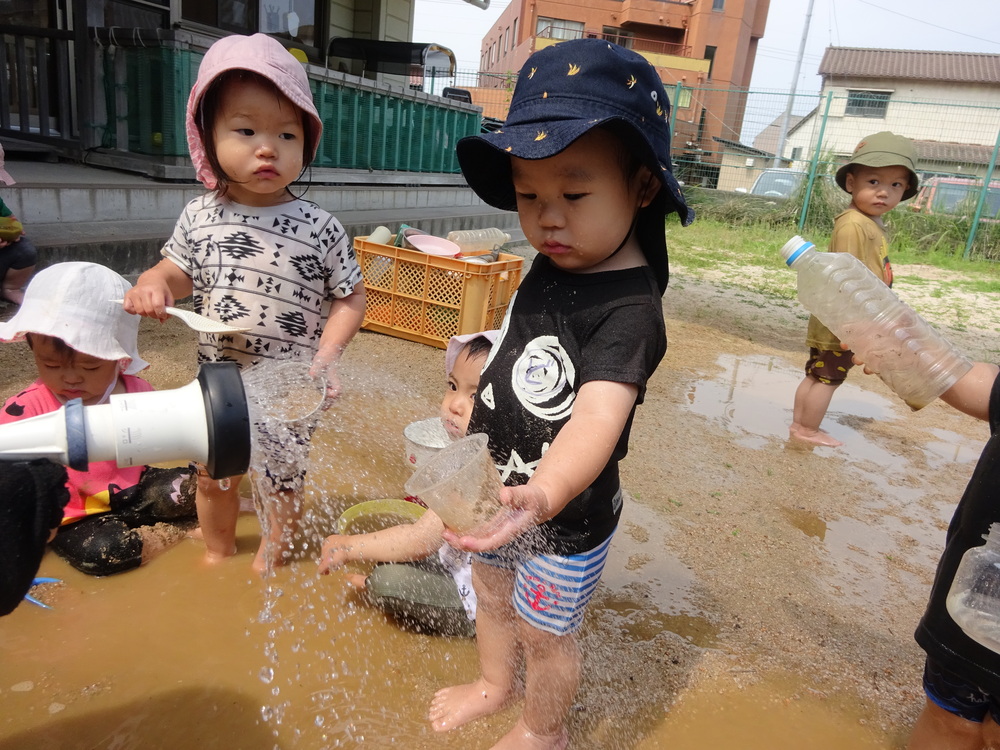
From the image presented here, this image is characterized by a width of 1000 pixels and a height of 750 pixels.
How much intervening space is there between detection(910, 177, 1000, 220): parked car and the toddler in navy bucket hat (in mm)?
15681

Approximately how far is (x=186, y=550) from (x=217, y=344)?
2.84ft

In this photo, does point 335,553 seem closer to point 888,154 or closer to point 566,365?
point 566,365

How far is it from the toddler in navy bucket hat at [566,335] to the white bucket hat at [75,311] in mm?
1232

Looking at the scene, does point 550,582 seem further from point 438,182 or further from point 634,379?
point 438,182

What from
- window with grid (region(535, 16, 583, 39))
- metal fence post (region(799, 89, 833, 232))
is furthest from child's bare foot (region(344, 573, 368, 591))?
window with grid (region(535, 16, 583, 39))

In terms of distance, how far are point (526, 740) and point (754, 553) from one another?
5.12ft

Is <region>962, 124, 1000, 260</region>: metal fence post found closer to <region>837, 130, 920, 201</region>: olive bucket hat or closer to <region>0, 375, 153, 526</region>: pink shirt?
<region>837, 130, 920, 201</region>: olive bucket hat

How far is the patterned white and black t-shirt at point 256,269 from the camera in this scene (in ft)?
7.46

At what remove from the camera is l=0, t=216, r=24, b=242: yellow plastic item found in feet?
14.3

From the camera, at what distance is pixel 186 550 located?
265cm

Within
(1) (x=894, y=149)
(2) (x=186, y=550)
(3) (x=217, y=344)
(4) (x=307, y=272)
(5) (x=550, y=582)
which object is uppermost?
(1) (x=894, y=149)

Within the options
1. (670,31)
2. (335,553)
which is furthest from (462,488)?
(670,31)

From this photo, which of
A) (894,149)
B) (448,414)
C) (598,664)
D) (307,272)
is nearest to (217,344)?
(307,272)

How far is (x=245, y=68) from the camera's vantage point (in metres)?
2.07
